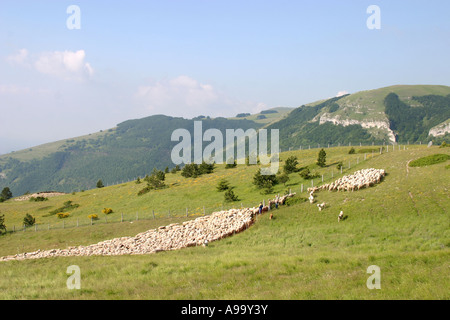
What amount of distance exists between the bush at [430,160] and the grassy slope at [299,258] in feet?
5.96

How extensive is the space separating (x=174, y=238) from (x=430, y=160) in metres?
31.4

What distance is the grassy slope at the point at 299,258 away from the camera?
496 inches

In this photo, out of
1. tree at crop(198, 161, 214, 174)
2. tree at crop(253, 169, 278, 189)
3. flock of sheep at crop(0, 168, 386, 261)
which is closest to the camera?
flock of sheep at crop(0, 168, 386, 261)

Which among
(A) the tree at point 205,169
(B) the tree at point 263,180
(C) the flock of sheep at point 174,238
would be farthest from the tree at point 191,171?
(C) the flock of sheep at point 174,238

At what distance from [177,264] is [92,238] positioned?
21.3 meters

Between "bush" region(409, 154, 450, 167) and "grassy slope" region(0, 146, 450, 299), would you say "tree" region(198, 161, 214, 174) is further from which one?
"bush" region(409, 154, 450, 167)

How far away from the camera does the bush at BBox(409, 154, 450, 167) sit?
37.4 m

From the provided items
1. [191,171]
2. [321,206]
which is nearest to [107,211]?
[191,171]

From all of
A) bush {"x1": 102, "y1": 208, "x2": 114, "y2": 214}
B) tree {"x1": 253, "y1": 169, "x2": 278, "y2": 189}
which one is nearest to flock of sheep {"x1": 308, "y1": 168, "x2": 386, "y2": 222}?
tree {"x1": 253, "y1": 169, "x2": 278, "y2": 189}

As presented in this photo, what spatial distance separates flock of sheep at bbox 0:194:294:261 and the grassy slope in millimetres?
1556

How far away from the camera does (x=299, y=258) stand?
1784cm

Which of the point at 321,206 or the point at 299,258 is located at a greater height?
the point at 321,206

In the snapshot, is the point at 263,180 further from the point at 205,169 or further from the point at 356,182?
the point at 205,169

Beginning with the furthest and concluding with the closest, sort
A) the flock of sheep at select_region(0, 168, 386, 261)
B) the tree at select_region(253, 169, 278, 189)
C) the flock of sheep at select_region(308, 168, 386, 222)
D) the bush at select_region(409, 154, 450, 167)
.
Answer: the tree at select_region(253, 169, 278, 189) < the bush at select_region(409, 154, 450, 167) < the flock of sheep at select_region(308, 168, 386, 222) < the flock of sheep at select_region(0, 168, 386, 261)
